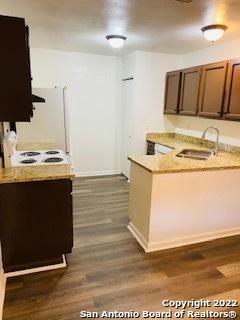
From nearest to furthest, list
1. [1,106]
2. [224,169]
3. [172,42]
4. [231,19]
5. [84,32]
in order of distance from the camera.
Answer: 1. [1,106]
2. [231,19]
3. [224,169]
4. [84,32]
5. [172,42]

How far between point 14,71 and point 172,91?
301 centimetres

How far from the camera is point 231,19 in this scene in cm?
249

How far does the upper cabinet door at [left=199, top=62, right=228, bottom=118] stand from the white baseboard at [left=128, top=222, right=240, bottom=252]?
1.52 metres

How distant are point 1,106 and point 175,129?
362 centimetres

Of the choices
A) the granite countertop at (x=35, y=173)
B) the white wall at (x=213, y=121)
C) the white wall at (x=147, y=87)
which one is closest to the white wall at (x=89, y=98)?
the white wall at (x=147, y=87)

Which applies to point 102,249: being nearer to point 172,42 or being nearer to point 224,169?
point 224,169

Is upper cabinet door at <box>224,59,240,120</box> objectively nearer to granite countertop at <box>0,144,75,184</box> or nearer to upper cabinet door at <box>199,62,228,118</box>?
upper cabinet door at <box>199,62,228,118</box>

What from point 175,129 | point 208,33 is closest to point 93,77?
point 175,129

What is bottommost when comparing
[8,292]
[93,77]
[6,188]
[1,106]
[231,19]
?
[8,292]

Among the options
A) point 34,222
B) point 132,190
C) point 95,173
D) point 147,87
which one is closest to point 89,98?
point 147,87

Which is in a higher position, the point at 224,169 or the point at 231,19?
the point at 231,19

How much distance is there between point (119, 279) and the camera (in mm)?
2184

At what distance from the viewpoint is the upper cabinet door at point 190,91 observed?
3.62m

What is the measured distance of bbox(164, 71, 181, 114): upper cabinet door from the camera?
4105 millimetres
